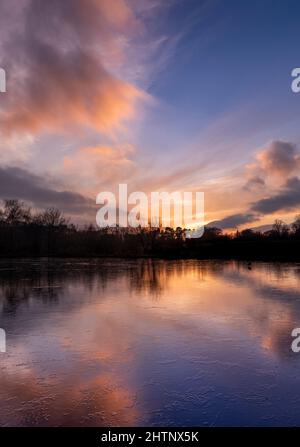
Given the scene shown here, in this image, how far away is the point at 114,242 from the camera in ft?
219

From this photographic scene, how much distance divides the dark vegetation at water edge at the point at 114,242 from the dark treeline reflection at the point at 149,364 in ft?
126

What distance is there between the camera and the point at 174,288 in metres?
14.5

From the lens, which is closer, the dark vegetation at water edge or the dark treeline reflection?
the dark treeline reflection

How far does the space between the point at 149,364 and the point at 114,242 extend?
2436 inches

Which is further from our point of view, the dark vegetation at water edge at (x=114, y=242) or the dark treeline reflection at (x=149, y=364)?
the dark vegetation at water edge at (x=114, y=242)

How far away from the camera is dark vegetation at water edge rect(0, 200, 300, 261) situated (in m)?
50.4

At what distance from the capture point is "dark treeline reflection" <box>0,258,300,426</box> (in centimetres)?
377

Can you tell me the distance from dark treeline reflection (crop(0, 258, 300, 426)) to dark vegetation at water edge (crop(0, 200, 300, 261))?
38381mm

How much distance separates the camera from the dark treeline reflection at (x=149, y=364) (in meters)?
3.77

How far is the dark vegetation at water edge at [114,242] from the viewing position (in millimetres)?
50375

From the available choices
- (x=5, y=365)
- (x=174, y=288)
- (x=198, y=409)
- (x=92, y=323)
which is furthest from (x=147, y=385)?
(x=174, y=288)
